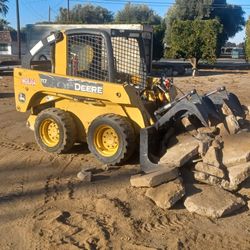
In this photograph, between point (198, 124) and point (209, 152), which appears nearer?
point (209, 152)

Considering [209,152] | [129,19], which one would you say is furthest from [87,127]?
[129,19]

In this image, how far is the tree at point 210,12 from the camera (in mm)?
52312

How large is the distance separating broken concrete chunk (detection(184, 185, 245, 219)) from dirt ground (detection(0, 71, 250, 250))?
0.31ft

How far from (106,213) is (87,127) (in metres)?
2.59

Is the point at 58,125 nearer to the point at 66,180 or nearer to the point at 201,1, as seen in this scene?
the point at 66,180

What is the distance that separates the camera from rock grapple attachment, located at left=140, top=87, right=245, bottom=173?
7.13 meters

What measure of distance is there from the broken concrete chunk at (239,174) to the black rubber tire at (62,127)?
3.02 metres

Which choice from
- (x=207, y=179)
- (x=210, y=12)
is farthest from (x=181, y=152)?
(x=210, y=12)

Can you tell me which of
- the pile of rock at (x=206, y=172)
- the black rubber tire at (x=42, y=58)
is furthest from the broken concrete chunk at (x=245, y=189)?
the black rubber tire at (x=42, y=58)

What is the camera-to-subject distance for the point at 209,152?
6.64m

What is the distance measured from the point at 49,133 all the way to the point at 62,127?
600 millimetres

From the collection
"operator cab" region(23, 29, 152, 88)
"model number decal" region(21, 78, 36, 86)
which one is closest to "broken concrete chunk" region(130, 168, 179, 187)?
"operator cab" region(23, 29, 152, 88)

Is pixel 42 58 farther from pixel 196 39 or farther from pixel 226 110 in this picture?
pixel 196 39

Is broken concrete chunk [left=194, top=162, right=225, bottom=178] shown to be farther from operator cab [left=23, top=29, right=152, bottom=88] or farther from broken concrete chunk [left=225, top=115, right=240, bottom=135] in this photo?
operator cab [left=23, top=29, right=152, bottom=88]
